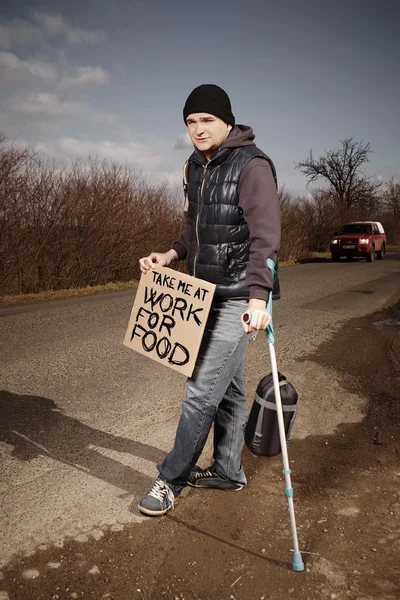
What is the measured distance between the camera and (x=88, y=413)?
4.55 m

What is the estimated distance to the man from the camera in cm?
257

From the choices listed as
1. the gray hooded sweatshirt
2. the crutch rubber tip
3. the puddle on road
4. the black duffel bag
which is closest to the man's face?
the gray hooded sweatshirt

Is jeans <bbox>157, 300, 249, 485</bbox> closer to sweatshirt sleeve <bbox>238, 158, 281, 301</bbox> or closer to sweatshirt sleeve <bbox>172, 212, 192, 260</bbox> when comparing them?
sweatshirt sleeve <bbox>238, 158, 281, 301</bbox>

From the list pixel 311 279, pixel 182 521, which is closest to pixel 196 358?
pixel 182 521

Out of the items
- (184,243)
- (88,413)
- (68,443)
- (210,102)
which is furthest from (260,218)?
(88,413)

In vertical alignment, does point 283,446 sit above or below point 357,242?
below

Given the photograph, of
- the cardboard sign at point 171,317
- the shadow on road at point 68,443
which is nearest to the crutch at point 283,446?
the cardboard sign at point 171,317

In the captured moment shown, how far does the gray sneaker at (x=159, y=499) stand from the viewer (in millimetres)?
2859

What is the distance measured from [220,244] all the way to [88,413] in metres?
2.49

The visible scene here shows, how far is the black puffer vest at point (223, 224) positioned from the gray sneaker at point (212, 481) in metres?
1.17

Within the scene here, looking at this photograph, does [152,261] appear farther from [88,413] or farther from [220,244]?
[88,413]

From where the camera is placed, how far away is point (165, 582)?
235cm

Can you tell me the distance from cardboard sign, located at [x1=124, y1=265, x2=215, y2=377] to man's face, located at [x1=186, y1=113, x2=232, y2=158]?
2.33 feet

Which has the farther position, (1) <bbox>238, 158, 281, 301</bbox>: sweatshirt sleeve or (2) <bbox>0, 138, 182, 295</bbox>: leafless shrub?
(2) <bbox>0, 138, 182, 295</bbox>: leafless shrub
